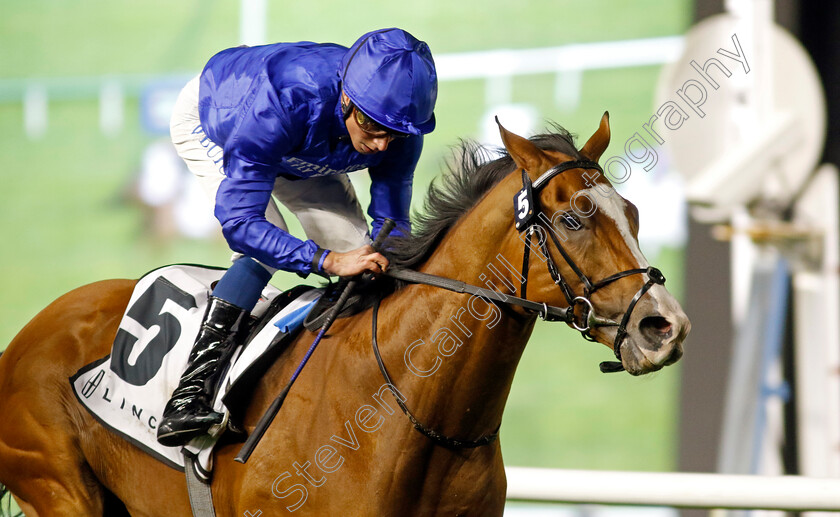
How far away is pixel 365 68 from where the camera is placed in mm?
2078

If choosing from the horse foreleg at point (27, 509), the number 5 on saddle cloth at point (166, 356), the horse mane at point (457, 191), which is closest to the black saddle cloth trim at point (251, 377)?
the number 5 on saddle cloth at point (166, 356)

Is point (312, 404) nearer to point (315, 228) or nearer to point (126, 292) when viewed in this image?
point (315, 228)

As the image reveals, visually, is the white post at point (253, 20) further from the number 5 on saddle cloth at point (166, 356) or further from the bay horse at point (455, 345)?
the bay horse at point (455, 345)

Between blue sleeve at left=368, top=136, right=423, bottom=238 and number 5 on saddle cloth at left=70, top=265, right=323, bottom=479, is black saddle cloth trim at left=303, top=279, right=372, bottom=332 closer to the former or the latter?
number 5 on saddle cloth at left=70, top=265, right=323, bottom=479

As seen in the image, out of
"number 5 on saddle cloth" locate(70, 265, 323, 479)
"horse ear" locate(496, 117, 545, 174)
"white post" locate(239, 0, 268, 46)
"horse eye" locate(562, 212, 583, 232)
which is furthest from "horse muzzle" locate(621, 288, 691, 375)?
"white post" locate(239, 0, 268, 46)

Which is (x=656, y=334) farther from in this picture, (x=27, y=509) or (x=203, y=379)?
(x=27, y=509)

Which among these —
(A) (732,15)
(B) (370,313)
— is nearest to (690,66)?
(A) (732,15)

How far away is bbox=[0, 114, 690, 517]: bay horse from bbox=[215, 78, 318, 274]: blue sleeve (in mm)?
225

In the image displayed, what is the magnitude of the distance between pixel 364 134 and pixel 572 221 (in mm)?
619

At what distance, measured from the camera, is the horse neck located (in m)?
1.91

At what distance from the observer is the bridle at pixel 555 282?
1757 millimetres

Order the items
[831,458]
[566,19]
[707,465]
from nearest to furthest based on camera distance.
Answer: [831,458], [707,465], [566,19]

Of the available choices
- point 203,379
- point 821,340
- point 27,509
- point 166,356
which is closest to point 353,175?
point 821,340

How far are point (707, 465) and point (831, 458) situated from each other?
0.95 meters
